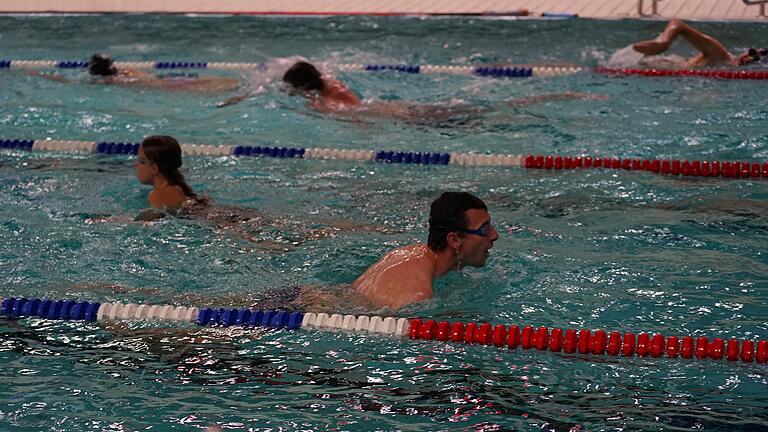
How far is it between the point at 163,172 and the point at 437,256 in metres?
1.76

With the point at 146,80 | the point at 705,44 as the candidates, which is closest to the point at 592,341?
the point at 705,44

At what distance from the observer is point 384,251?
455cm

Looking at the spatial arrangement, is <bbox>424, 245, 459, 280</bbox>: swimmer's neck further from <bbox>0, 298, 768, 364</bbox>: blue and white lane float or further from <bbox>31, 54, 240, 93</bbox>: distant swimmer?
<bbox>31, 54, 240, 93</bbox>: distant swimmer

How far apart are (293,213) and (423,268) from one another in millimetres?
1515

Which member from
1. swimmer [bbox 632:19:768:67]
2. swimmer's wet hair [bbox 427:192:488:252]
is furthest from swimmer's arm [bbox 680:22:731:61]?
swimmer's wet hair [bbox 427:192:488:252]

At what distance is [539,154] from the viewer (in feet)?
20.2

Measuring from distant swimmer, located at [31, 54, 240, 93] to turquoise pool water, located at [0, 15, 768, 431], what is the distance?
13 cm

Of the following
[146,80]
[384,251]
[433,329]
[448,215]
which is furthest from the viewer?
[146,80]

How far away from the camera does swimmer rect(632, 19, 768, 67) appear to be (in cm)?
770

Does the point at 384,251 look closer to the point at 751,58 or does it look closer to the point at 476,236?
the point at 476,236

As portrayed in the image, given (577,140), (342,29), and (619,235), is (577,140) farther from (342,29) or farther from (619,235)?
(342,29)

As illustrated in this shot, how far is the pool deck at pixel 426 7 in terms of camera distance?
9883 millimetres

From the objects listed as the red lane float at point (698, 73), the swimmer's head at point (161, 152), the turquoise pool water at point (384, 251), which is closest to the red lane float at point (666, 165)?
the turquoise pool water at point (384, 251)

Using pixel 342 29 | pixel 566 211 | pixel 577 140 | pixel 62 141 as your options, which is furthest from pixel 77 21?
pixel 566 211
